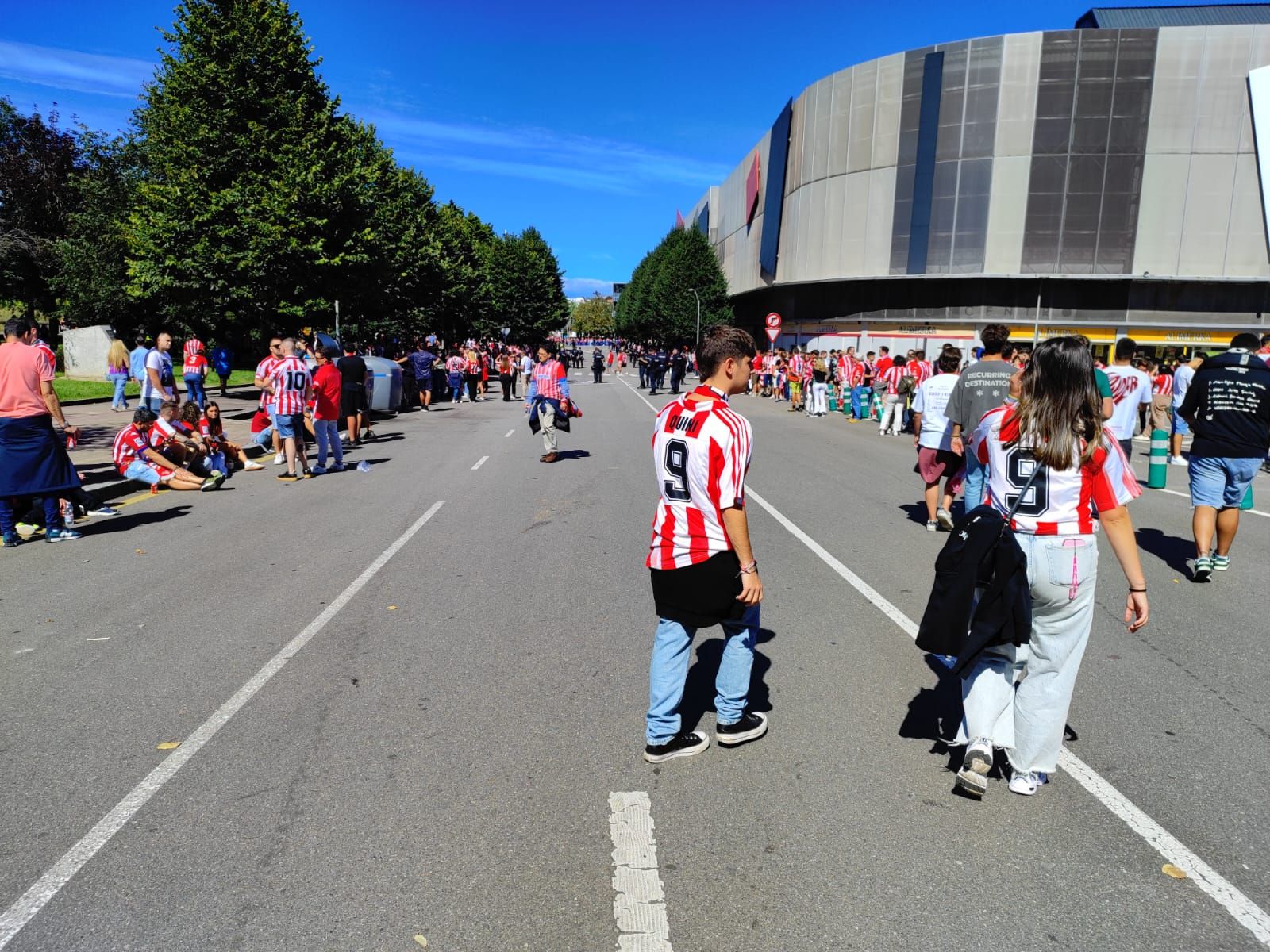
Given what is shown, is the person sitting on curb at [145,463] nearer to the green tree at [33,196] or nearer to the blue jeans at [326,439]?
the blue jeans at [326,439]

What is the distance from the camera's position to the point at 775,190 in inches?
2296

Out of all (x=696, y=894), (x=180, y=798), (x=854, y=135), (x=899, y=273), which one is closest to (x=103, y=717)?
(x=180, y=798)

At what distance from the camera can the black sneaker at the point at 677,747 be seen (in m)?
3.74

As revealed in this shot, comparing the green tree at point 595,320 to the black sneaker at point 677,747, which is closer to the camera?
the black sneaker at point 677,747

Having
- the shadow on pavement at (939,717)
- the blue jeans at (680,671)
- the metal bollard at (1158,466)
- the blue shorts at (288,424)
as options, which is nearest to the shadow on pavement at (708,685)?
the blue jeans at (680,671)

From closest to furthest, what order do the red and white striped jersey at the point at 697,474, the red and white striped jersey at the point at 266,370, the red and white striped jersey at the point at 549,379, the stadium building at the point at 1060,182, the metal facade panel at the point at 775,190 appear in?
the red and white striped jersey at the point at 697,474
the red and white striped jersey at the point at 549,379
the red and white striped jersey at the point at 266,370
the stadium building at the point at 1060,182
the metal facade panel at the point at 775,190

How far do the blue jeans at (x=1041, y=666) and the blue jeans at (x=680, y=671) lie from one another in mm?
927

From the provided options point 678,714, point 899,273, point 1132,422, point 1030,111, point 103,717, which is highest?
point 1030,111

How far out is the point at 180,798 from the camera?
11.2 ft

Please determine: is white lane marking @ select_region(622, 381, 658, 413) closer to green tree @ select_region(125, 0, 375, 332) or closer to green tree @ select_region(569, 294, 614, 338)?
green tree @ select_region(125, 0, 375, 332)

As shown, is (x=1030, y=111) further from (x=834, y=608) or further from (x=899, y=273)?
(x=834, y=608)

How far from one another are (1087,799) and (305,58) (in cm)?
2696

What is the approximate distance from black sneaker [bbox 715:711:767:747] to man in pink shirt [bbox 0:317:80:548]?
652 cm

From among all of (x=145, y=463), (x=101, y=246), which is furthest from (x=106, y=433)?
(x=101, y=246)
